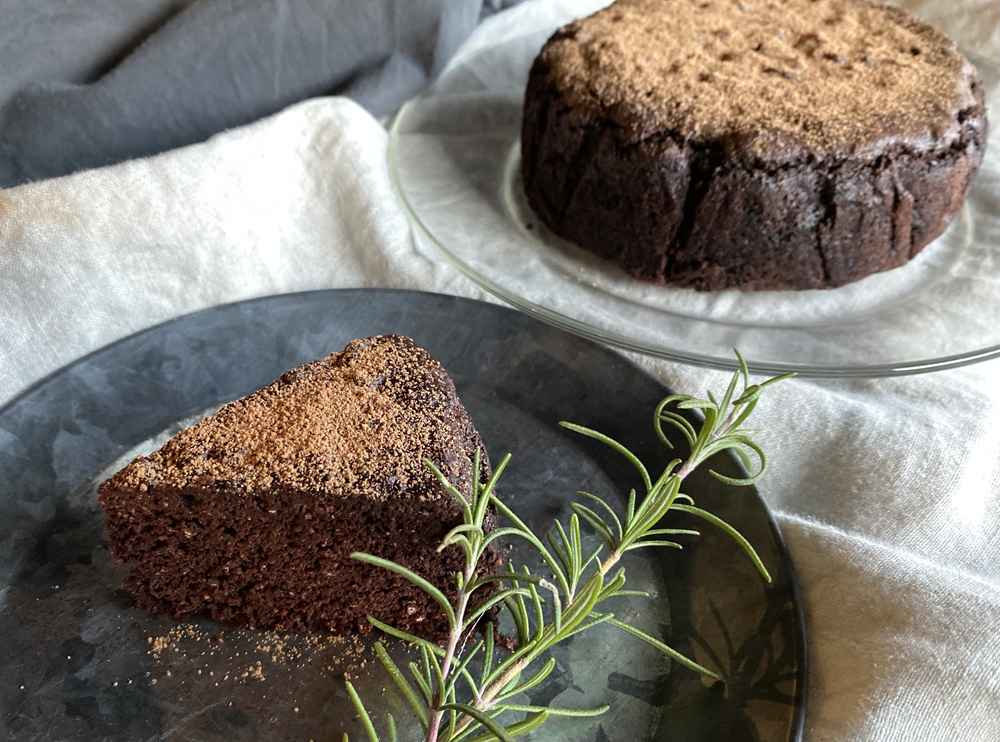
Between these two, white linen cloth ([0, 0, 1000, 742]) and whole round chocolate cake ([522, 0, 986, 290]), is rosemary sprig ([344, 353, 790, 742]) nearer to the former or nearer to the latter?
white linen cloth ([0, 0, 1000, 742])

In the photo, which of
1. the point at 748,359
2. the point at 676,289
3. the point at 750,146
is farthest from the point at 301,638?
the point at 750,146

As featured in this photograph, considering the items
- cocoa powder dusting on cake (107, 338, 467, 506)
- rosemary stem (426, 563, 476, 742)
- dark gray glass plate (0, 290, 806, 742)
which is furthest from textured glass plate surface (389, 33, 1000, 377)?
rosemary stem (426, 563, 476, 742)

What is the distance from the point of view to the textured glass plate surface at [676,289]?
6.09ft

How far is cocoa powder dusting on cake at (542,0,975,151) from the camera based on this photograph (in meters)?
1.94

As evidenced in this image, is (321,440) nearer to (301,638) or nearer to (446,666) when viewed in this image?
(301,638)

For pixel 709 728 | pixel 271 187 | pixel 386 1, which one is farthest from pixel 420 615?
pixel 386 1

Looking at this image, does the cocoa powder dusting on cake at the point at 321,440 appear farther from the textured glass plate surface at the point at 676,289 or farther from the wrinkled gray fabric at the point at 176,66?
the wrinkled gray fabric at the point at 176,66

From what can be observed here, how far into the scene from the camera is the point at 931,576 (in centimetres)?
148

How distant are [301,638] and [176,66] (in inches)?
52.7

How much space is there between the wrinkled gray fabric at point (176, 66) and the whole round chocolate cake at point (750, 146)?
0.47 metres

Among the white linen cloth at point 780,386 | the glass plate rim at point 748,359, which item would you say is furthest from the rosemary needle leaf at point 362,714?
the glass plate rim at point 748,359

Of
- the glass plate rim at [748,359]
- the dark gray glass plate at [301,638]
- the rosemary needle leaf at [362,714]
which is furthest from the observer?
the glass plate rim at [748,359]

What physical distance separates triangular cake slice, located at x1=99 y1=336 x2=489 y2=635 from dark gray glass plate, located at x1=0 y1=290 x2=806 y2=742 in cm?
8

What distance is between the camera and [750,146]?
74.0 inches
